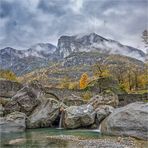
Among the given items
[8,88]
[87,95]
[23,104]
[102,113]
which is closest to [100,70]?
[87,95]

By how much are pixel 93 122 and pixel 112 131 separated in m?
9.37

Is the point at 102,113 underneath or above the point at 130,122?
above

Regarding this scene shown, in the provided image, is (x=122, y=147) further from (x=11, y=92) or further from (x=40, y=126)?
(x=11, y=92)

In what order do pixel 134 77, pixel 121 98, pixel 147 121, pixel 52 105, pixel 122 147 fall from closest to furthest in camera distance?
pixel 122 147 → pixel 147 121 → pixel 52 105 → pixel 121 98 → pixel 134 77

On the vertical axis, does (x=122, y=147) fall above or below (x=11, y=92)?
below

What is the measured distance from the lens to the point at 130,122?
1212 inches

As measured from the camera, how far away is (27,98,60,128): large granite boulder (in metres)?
41.7

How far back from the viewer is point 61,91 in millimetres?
72500

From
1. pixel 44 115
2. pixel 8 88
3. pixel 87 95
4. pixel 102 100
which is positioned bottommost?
pixel 44 115

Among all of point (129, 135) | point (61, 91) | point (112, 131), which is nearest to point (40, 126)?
point (112, 131)

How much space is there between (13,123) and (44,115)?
5251 mm

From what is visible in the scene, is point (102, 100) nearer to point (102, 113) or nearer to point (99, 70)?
point (102, 113)

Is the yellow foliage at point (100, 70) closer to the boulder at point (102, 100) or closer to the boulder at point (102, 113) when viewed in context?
the boulder at point (102, 100)

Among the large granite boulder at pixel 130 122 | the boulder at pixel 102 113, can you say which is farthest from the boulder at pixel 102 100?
the large granite boulder at pixel 130 122
